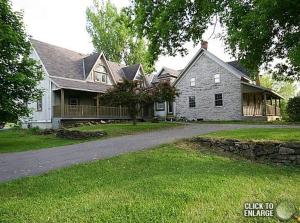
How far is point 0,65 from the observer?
15.4 metres

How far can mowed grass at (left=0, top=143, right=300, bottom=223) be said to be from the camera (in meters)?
4.77

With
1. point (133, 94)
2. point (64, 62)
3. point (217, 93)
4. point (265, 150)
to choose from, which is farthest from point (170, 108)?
point (265, 150)

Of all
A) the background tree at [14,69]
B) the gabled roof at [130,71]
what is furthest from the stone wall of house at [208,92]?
the background tree at [14,69]

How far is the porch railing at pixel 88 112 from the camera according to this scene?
25703 millimetres

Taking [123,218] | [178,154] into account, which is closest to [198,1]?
[178,154]

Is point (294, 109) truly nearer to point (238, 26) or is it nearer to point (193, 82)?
point (193, 82)

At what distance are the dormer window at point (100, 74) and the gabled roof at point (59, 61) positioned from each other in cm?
156

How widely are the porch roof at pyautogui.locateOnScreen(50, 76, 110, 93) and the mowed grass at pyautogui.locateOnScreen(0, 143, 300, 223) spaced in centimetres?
1768

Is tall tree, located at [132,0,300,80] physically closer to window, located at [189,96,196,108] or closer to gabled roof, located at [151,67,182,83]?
window, located at [189,96,196,108]

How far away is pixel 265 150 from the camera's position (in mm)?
10234

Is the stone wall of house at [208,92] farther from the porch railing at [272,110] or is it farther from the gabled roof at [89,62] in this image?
the gabled roof at [89,62]

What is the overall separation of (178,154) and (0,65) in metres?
11.0

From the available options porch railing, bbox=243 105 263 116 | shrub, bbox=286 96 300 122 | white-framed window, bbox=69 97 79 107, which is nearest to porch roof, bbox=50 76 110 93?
white-framed window, bbox=69 97 79 107

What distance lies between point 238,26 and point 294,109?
1750 centimetres
